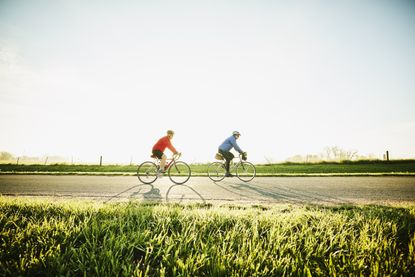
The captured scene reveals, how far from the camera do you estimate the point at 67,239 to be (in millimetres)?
2717

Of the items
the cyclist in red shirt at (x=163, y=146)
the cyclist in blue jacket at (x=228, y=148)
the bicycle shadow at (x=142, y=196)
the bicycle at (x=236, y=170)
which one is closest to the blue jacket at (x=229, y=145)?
the cyclist in blue jacket at (x=228, y=148)

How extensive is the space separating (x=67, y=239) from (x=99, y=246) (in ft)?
1.58

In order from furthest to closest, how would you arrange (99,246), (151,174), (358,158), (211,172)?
(358,158) < (211,172) < (151,174) < (99,246)

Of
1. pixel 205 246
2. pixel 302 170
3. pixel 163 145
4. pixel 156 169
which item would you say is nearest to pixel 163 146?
pixel 163 145

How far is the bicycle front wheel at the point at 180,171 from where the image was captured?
9141 mm

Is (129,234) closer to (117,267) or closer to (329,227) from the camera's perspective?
(117,267)

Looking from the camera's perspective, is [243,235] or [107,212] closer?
[243,235]

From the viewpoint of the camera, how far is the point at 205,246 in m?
2.51

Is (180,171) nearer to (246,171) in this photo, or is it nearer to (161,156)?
(161,156)

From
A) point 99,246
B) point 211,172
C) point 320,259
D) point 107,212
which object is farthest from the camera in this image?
point 211,172

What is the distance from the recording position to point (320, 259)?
243 cm

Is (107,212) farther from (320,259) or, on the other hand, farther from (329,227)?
(329,227)

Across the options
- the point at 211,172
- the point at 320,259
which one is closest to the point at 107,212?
the point at 320,259

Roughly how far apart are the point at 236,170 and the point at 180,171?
2.94 m
